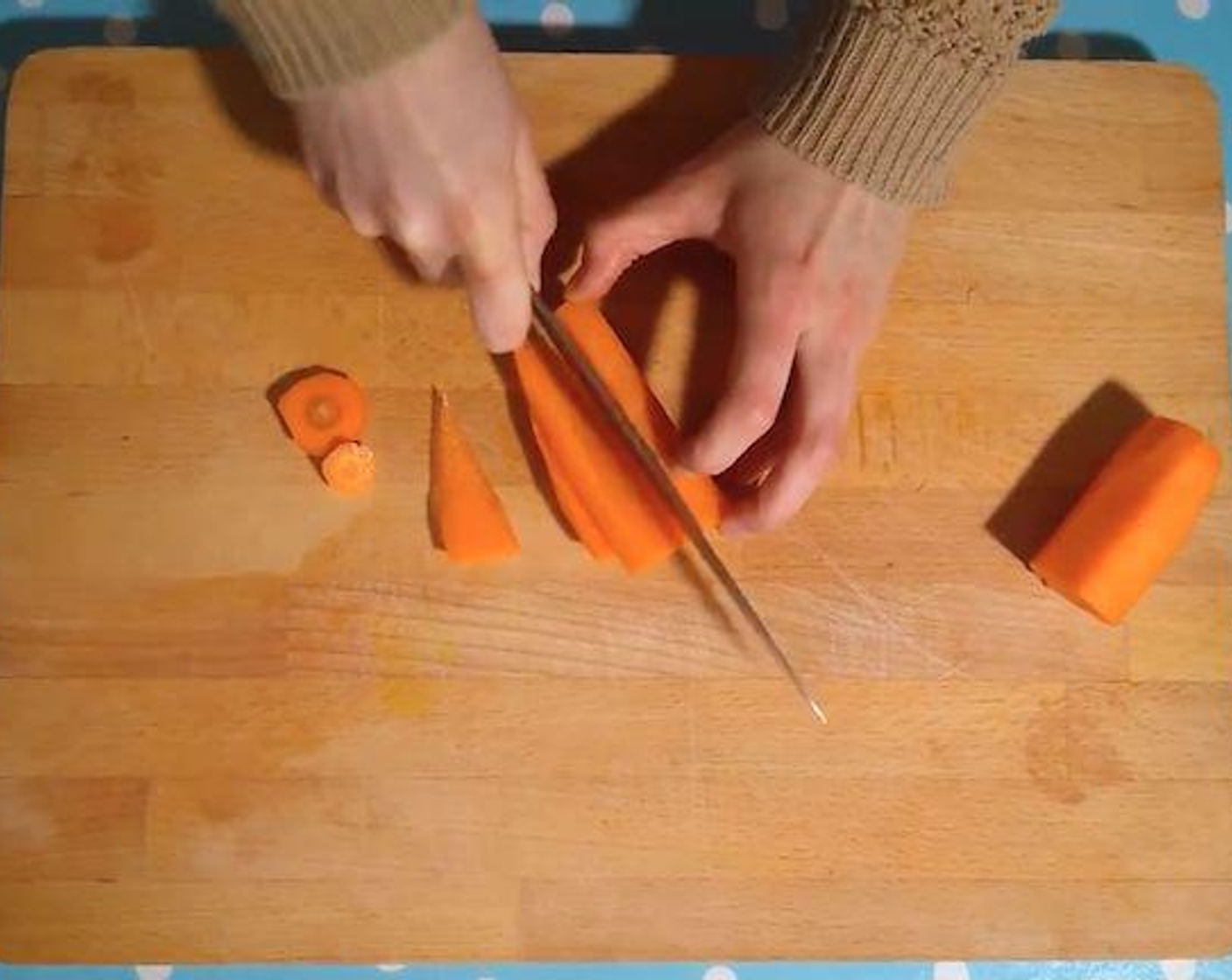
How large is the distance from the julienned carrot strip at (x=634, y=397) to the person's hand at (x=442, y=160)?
101 millimetres

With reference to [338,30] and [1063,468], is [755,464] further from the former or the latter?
[338,30]

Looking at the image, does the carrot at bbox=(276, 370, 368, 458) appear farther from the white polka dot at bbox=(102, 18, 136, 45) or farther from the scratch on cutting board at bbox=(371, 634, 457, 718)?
the white polka dot at bbox=(102, 18, 136, 45)

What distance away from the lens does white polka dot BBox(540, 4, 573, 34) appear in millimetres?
1337

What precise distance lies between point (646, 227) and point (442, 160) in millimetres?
200

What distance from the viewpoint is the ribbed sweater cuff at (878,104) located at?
43.3 inches

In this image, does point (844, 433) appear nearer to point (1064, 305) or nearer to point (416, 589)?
point (1064, 305)

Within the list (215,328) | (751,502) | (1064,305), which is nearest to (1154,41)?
(1064,305)

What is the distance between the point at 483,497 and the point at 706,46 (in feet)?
1.46

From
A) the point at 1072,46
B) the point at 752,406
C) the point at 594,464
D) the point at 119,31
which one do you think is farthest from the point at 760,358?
the point at 119,31

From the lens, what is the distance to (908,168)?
113 cm

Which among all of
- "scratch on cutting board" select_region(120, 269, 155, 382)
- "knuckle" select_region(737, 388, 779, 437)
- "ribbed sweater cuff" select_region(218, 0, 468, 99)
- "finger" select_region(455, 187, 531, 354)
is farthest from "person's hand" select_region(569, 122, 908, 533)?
"scratch on cutting board" select_region(120, 269, 155, 382)

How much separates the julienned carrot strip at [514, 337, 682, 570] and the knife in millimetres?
10

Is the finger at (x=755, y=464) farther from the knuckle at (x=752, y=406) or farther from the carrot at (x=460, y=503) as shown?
the carrot at (x=460, y=503)

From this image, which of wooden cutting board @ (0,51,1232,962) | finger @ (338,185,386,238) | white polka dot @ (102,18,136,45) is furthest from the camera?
white polka dot @ (102,18,136,45)
